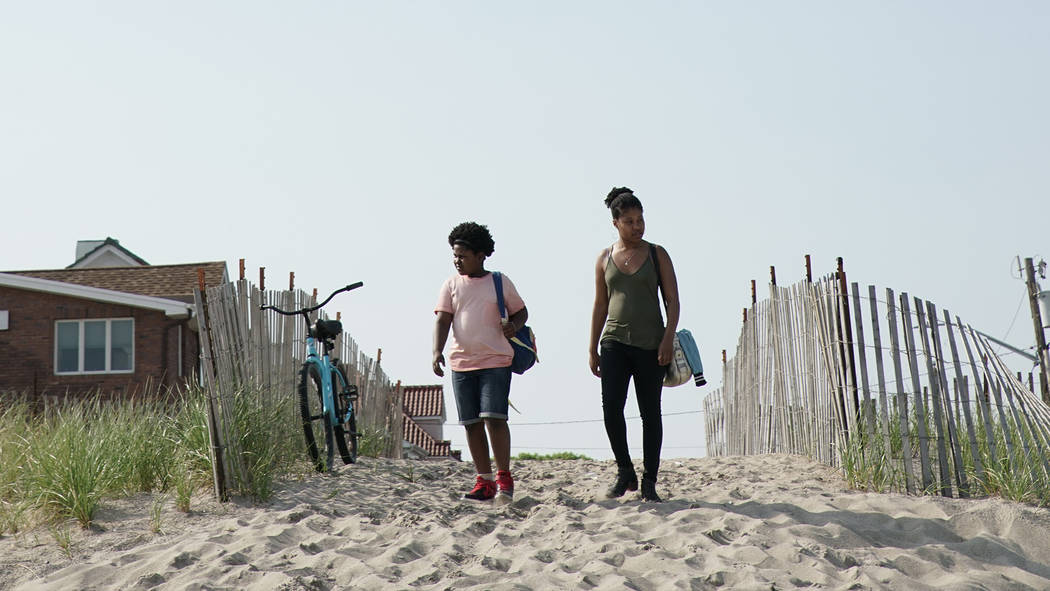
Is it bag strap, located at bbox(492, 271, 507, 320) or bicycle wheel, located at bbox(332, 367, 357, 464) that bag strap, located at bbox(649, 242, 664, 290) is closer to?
bag strap, located at bbox(492, 271, 507, 320)

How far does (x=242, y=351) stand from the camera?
7320 mm

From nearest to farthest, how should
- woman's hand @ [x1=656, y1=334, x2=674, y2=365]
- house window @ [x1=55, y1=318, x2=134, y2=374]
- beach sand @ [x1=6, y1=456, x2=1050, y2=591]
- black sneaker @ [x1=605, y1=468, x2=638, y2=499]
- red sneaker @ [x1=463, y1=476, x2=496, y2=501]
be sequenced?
beach sand @ [x1=6, y1=456, x2=1050, y2=591], woman's hand @ [x1=656, y1=334, x2=674, y2=365], black sneaker @ [x1=605, y1=468, x2=638, y2=499], red sneaker @ [x1=463, y1=476, x2=496, y2=501], house window @ [x1=55, y1=318, x2=134, y2=374]

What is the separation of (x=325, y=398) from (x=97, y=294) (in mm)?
16192

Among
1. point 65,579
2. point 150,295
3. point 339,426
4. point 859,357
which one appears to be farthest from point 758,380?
point 150,295

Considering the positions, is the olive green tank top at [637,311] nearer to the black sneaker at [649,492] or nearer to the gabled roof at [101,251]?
the black sneaker at [649,492]

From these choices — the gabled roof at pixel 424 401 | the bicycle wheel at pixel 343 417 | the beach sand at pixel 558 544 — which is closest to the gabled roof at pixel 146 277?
the gabled roof at pixel 424 401

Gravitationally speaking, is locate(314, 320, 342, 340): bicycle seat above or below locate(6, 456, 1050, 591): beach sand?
above

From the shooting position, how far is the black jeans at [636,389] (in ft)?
20.6

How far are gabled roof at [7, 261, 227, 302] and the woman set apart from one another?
18857mm

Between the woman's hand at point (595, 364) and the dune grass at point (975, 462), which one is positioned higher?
the woman's hand at point (595, 364)

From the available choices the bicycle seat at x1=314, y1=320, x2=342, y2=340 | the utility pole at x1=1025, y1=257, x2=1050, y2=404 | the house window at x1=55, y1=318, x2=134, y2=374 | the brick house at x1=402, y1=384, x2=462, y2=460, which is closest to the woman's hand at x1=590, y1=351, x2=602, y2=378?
the bicycle seat at x1=314, y1=320, x2=342, y2=340

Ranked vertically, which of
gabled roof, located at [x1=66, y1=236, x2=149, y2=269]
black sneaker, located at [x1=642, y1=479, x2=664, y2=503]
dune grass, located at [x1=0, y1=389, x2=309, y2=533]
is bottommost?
black sneaker, located at [x1=642, y1=479, x2=664, y2=503]

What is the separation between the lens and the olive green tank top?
20.5 feet

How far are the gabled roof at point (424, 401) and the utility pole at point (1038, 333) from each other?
1818 cm
